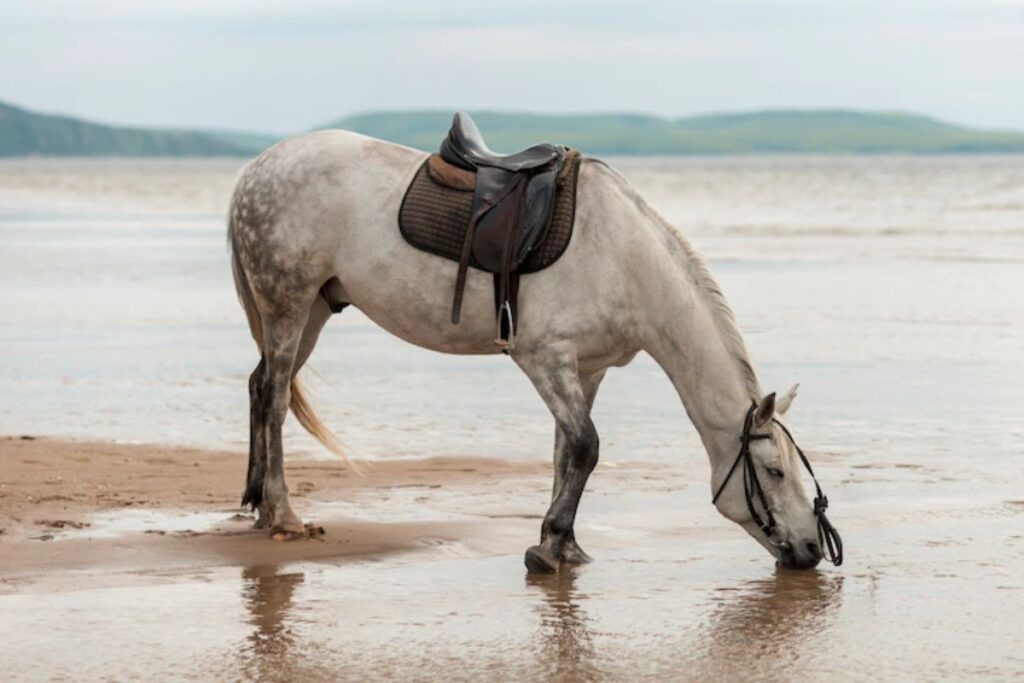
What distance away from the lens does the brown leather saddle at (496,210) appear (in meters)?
7.93

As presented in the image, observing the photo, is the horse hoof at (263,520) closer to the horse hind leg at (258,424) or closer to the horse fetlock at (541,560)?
the horse hind leg at (258,424)

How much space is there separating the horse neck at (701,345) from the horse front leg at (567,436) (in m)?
0.46

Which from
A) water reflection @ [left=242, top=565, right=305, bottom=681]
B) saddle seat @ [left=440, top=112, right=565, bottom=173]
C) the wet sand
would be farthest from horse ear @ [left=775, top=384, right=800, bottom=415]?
water reflection @ [left=242, top=565, right=305, bottom=681]

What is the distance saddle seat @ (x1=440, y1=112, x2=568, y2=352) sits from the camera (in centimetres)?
792

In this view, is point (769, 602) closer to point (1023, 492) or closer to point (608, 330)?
point (608, 330)

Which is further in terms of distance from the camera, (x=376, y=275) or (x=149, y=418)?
(x=149, y=418)

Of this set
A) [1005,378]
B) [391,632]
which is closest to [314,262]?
[391,632]

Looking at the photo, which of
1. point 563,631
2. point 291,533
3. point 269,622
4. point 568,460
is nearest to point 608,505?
point 568,460

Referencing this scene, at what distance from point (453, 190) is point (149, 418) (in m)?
4.74

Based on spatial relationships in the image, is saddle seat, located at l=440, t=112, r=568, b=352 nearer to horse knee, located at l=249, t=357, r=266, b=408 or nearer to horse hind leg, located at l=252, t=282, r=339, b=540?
horse hind leg, located at l=252, t=282, r=339, b=540

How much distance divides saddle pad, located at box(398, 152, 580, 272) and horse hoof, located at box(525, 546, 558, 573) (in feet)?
4.46

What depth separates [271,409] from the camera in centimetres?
866

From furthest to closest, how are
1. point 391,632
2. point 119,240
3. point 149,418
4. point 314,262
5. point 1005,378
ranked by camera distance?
point 119,240, point 1005,378, point 149,418, point 314,262, point 391,632

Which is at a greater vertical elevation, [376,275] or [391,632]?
[376,275]
